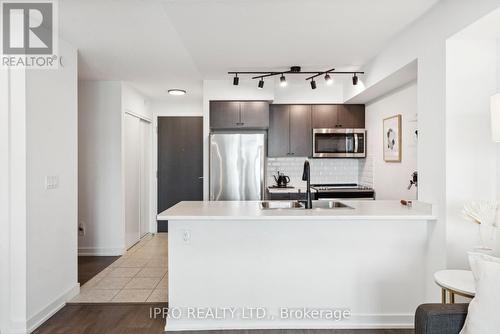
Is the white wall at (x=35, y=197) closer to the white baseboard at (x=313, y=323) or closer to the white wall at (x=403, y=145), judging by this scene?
the white baseboard at (x=313, y=323)

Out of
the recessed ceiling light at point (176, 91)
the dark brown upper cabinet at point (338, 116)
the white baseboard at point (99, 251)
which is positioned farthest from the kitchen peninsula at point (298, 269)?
the recessed ceiling light at point (176, 91)

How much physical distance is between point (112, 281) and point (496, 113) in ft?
12.1

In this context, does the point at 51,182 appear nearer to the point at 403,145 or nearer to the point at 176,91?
the point at 176,91

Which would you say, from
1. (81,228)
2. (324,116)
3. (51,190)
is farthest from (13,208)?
(324,116)

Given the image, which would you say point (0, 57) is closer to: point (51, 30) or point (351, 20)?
point (51, 30)

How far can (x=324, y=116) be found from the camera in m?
4.98

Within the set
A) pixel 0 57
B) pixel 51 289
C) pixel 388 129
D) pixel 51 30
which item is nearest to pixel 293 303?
pixel 51 289

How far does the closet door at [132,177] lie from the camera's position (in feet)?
15.9

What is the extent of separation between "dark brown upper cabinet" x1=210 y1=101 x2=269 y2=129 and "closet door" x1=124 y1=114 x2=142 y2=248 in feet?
4.33

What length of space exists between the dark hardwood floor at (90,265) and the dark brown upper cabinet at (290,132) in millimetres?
2657

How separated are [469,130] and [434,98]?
327 mm

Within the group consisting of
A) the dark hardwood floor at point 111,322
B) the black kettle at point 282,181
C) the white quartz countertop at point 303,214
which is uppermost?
the black kettle at point 282,181

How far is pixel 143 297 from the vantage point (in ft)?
10.4

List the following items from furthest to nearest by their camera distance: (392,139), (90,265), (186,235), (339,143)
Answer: (339,143)
(90,265)
(392,139)
(186,235)
